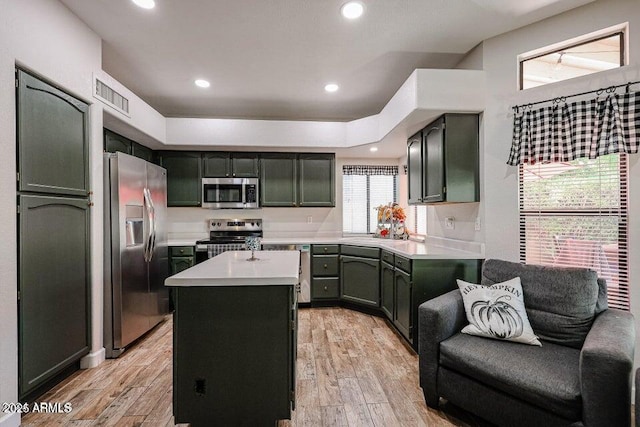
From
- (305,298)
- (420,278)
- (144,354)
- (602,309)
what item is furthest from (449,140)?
(144,354)

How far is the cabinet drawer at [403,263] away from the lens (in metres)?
2.72

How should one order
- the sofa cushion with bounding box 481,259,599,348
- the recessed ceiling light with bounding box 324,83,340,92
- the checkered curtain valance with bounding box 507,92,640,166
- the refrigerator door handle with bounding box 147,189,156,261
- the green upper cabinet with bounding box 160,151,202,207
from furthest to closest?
the green upper cabinet with bounding box 160,151,202,207 < the recessed ceiling light with bounding box 324,83,340,92 < the refrigerator door handle with bounding box 147,189,156,261 < the checkered curtain valance with bounding box 507,92,640,166 < the sofa cushion with bounding box 481,259,599,348

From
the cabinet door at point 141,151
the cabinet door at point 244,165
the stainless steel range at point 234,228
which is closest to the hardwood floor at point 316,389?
the stainless steel range at point 234,228

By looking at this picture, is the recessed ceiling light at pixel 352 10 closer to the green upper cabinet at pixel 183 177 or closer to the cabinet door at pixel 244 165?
the cabinet door at pixel 244 165

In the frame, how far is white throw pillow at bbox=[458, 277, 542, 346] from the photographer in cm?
183

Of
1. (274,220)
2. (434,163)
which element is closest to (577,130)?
(434,163)

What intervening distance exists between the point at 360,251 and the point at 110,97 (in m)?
3.03

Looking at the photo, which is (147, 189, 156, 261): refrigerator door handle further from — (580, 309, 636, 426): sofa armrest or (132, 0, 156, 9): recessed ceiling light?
(580, 309, 636, 426): sofa armrest

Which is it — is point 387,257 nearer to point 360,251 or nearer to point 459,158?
point 360,251

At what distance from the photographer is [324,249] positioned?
3.97 metres

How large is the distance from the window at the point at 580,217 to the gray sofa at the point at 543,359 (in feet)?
1.30

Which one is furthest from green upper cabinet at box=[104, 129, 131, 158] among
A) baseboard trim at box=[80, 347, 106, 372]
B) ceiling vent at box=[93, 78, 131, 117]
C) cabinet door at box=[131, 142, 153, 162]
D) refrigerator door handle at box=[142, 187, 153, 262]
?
baseboard trim at box=[80, 347, 106, 372]

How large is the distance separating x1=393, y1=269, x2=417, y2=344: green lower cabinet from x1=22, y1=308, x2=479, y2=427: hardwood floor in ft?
0.51

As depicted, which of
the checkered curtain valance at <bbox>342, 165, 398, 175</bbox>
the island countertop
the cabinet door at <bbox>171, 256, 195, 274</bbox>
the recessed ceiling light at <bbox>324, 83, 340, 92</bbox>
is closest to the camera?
the island countertop
